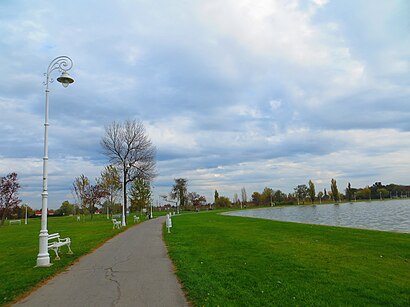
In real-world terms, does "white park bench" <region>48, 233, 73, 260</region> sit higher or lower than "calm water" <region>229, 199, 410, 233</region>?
higher

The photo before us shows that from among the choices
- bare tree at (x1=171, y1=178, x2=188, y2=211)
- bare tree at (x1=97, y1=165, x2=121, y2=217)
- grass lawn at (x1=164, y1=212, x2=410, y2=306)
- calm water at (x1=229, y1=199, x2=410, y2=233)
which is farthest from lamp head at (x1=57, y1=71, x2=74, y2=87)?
bare tree at (x1=171, y1=178, x2=188, y2=211)

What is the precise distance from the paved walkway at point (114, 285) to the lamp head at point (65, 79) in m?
6.28

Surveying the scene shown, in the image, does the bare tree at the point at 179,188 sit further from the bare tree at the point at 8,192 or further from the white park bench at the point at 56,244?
the white park bench at the point at 56,244

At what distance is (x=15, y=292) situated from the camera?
6.90 metres

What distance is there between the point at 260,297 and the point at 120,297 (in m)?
2.72

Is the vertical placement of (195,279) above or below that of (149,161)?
below

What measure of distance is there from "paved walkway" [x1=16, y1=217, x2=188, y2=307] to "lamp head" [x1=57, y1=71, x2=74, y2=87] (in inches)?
247

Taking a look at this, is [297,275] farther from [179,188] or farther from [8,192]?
[179,188]

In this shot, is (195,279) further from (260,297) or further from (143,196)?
(143,196)

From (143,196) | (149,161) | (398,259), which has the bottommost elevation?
(398,259)

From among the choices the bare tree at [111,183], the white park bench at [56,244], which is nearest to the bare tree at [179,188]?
the bare tree at [111,183]

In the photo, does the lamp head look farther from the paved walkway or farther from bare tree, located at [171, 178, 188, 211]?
bare tree, located at [171, 178, 188, 211]

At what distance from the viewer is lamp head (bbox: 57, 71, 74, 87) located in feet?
36.1

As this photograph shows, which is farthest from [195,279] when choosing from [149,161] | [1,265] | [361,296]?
[149,161]
